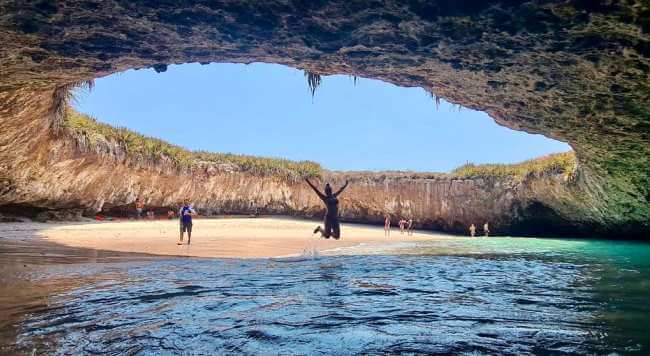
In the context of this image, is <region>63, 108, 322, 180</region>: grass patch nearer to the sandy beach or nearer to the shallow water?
the sandy beach

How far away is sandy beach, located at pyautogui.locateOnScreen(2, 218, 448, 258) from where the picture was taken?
11.6 meters

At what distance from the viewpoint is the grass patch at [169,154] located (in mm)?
15727

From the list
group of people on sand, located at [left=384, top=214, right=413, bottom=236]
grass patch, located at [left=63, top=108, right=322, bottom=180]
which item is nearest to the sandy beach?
group of people on sand, located at [left=384, top=214, right=413, bottom=236]

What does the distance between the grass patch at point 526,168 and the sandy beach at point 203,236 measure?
4.04 meters

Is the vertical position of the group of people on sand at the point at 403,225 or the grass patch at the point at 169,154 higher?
the grass patch at the point at 169,154

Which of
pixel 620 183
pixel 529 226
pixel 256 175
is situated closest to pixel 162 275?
pixel 620 183

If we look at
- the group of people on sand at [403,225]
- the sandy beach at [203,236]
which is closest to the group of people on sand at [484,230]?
the sandy beach at [203,236]

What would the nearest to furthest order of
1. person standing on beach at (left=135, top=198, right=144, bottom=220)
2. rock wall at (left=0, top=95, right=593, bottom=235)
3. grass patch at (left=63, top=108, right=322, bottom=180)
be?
1. rock wall at (left=0, top=95, right=593, bottom=235)
2. grass patch at (left=63, top=108, right=322, bottom=180)
3. person standing on beach at (left=135, top=198, right=144, bottom=220)

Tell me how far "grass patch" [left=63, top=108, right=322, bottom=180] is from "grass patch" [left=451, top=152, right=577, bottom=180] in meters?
7.95

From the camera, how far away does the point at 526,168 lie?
68.9 ft

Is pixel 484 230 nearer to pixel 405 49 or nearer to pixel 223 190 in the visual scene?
pixel 223 190

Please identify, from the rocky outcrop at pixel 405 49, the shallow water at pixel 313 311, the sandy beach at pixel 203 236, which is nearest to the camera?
the shallow water at pixel 313 311

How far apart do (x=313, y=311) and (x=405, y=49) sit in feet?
12.4

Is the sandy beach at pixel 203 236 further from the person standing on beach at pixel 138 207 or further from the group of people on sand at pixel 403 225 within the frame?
the person standing on beach at pixel 138 207
